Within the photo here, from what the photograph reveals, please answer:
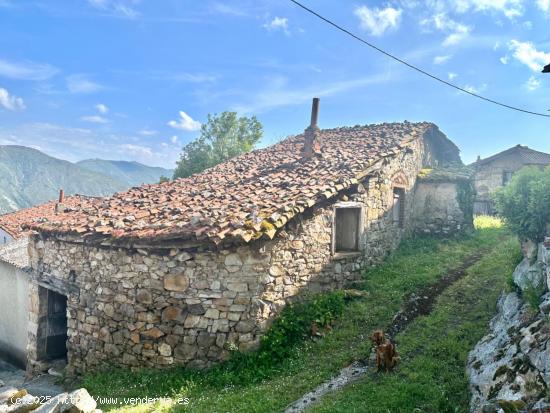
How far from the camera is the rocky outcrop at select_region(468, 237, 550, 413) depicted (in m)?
4.26

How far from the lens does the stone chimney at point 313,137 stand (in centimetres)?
1366

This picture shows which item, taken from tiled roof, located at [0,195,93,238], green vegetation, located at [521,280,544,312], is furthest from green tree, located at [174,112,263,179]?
green vegetation, located at [521,280,544,312]

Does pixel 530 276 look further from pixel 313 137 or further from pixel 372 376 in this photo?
pixel 313 137

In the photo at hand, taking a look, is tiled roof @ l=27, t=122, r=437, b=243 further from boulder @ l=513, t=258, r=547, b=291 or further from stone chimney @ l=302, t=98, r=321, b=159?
boulder @ l=513, t=258, r=547, b=291

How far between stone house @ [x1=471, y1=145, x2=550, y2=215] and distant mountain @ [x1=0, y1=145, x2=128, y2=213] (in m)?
79.8

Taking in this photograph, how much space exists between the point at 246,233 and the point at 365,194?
4795mm

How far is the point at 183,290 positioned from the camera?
8.08 metres

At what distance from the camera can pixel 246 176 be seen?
13.0 m

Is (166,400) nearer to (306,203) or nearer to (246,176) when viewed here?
(306,203)

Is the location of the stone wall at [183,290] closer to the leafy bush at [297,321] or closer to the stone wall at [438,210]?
the leafy bush at [297,321]

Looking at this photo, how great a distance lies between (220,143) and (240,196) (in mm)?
14551

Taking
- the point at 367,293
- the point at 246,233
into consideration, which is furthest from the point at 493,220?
the point at 246,233

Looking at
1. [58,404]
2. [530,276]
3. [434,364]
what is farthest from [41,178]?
[530,276]

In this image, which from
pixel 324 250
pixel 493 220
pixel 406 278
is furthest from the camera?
pixel 493 220
